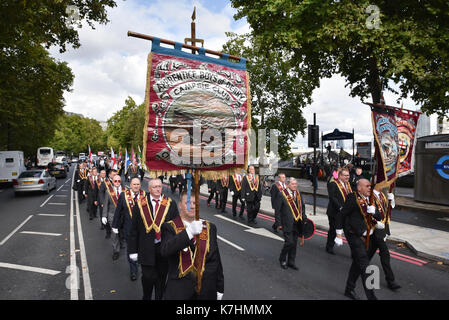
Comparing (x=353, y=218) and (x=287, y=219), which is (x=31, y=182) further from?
(x=353, y=218)

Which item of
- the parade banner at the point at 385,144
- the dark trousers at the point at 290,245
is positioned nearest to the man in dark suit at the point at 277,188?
the dark trousers at the point at 290,245

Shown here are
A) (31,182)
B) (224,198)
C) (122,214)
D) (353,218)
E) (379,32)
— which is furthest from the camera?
(31,182)

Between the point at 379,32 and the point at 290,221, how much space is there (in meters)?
8.94

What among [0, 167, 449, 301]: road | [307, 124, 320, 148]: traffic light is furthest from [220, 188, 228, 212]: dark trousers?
[307, 124, 320, 148]: traffic light

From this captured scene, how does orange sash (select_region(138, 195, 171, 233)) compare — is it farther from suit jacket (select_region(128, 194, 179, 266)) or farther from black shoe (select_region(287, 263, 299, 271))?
black shoe (select_region(287, 263, 299, 271))

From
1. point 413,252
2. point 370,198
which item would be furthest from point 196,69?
point 413,252

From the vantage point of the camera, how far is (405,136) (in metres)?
6.40

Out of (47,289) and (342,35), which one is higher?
(342,35)

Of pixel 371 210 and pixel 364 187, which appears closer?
pixel 371 210

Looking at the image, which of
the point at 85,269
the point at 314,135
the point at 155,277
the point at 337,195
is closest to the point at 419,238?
the point at 337,195

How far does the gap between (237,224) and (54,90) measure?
66.8 ft

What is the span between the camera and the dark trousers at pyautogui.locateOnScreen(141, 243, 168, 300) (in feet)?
13.7

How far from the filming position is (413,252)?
752cm
